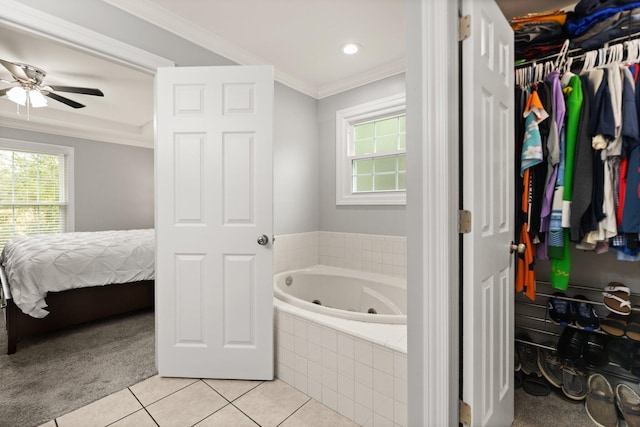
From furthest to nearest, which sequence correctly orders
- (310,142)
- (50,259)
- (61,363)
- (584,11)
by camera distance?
(310,142)
(50,259)
(61,363)
(584,11)

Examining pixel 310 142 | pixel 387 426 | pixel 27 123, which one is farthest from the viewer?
pixel 27 123

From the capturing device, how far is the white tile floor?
155cm

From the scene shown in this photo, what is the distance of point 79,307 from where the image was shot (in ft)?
8.82

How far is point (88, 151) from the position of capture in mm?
4988

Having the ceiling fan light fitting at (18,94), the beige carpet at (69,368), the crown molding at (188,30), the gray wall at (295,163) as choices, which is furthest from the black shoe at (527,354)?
the ceiling fan light fitting at (18,94)

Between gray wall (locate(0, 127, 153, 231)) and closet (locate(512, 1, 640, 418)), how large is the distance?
5.95 meters

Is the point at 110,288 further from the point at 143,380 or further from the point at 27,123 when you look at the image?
the point at 27,123

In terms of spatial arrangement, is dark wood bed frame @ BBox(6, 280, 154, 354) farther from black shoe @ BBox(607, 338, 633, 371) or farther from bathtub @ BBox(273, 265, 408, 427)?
black shoe @ BBox(607, 338, 633, 371)

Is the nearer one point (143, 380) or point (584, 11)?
point (584, 11)

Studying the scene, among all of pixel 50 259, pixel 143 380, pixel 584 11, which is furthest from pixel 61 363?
pixel 584 11

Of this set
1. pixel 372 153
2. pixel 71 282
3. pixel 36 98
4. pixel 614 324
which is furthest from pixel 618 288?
pixel 36 98

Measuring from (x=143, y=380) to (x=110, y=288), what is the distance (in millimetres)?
1321

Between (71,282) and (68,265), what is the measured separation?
15cm

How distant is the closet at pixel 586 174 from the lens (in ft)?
4.71
